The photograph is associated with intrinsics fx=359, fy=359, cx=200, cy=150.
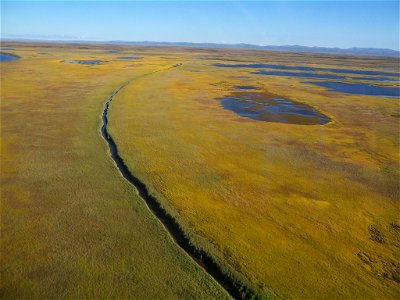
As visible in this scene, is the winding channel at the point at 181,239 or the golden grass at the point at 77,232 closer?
the golden grass at the point at 77,232

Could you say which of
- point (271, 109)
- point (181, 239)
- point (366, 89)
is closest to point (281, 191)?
point (181, 239)

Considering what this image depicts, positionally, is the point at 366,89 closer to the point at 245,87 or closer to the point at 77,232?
the point at 245,87

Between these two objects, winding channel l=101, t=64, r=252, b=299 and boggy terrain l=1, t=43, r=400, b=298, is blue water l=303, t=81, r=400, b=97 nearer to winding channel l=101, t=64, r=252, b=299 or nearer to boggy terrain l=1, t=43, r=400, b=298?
boggy terrain l=1, t=43, r=400, b=298

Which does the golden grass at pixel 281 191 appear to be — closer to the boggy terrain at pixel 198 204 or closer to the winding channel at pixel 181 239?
the boggy terrain at pixel 198 204

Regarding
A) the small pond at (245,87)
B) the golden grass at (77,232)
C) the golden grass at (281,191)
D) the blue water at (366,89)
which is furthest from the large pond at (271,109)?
the blue water at (366,89)

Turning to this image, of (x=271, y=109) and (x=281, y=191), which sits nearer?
(x=281, y=191)

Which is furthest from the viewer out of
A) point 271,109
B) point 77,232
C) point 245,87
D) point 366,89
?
point 366,89

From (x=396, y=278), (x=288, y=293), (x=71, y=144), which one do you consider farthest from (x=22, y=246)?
(x=396, y=278)
